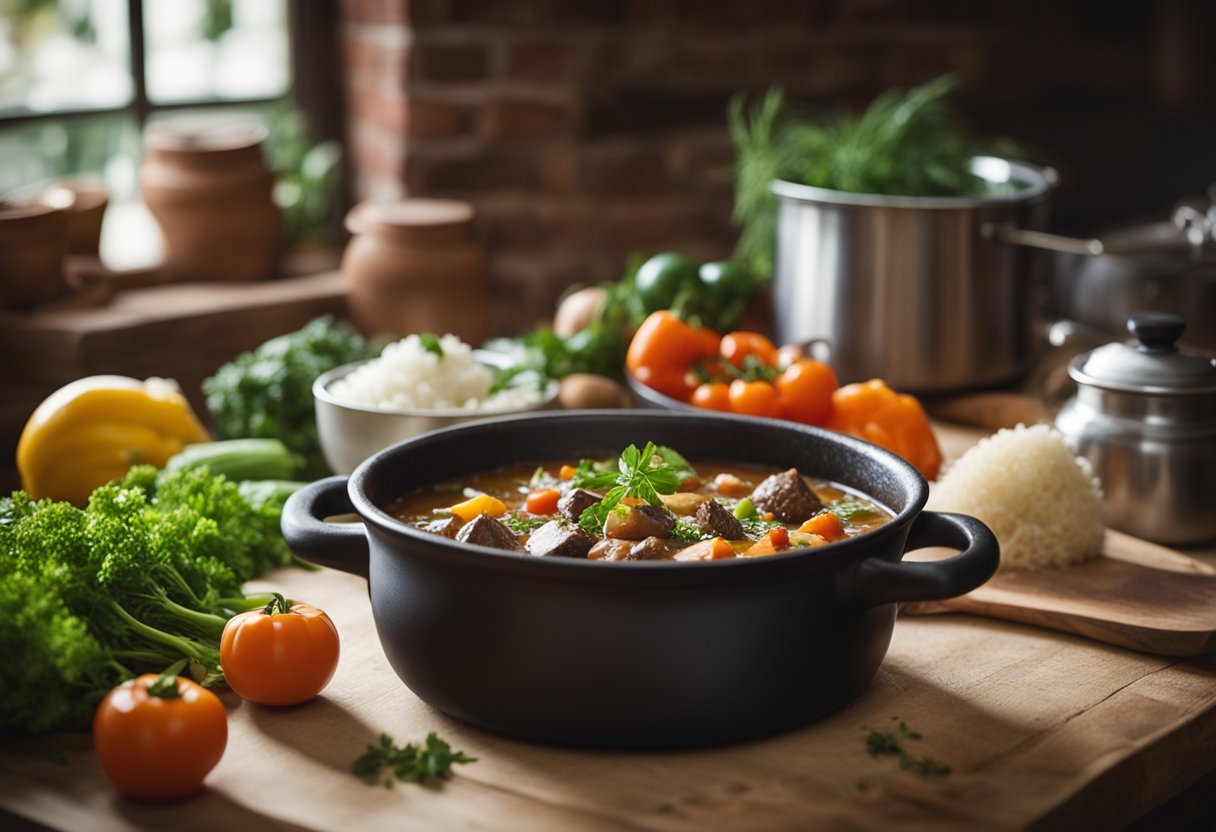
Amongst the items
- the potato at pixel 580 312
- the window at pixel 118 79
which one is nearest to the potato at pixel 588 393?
the potato at pixel 580 312

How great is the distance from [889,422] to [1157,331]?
17.8 inches

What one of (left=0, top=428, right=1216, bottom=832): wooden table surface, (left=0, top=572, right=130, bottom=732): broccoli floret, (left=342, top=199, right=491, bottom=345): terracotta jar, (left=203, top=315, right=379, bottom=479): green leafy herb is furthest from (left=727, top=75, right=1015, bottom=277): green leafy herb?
(left=0, top=572, right=130, bottom=732): broccoli floret

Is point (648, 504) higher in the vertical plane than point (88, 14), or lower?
lower

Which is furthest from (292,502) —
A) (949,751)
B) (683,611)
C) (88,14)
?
(88,14)

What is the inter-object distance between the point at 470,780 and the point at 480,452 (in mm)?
592

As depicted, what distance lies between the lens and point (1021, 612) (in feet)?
6.24

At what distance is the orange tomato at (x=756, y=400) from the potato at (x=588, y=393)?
9.2 inches

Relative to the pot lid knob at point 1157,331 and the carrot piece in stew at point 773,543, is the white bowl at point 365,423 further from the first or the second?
the pot lid knob at point 1157,331

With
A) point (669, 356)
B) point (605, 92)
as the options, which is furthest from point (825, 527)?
point (605, 92)

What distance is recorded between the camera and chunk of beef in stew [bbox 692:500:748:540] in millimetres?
1719

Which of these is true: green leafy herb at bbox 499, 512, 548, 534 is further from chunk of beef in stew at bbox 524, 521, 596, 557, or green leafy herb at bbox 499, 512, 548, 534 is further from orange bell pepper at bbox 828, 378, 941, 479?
orange bell pepper at bbox 828, 378, 941, 479

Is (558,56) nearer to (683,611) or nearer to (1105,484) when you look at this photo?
(1105,484)

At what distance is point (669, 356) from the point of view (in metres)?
2.63

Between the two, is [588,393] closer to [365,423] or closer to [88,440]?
[365,423]
